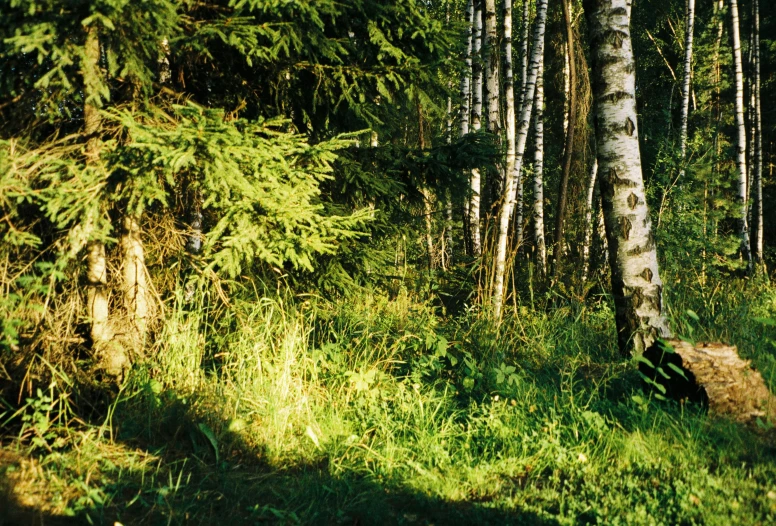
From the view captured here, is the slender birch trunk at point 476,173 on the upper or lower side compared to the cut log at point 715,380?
upper

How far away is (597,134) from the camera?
5016 mm

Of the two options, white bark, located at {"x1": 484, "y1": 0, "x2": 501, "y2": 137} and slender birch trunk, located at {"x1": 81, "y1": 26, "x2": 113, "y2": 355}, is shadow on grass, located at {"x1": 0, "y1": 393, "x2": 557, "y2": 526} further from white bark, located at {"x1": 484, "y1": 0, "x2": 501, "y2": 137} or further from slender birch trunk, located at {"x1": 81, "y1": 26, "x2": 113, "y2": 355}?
white bark, located at {"x1": 484, "y1": 0, "x2": 501, "y2": 137}

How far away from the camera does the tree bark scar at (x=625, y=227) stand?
4.83 meters

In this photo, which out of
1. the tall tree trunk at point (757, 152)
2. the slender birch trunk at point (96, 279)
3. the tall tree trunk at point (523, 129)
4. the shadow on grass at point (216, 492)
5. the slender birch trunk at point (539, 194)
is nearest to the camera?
the shadow on grass at point (216, 492)

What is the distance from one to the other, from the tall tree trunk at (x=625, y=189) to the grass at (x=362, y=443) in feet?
1.65

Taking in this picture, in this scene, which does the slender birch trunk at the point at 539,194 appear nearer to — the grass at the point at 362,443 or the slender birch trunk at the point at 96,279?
the grass at the point at 362,443

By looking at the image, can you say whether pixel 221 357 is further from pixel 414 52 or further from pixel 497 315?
pixel 414 52

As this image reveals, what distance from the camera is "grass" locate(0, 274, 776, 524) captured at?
122 inches

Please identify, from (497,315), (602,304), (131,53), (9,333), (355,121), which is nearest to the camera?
(9,333)

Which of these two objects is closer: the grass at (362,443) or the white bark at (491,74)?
the grass at (362,443)

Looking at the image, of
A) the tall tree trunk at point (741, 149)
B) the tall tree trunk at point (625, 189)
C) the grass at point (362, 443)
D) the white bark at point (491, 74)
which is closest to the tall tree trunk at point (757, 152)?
the tall tree trunk at point (741, 149)

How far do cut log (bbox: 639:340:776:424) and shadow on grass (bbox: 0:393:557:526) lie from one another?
178 cm

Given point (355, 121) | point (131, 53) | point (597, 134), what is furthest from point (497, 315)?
point (131, 53)

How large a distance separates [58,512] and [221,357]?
198 centimetres
